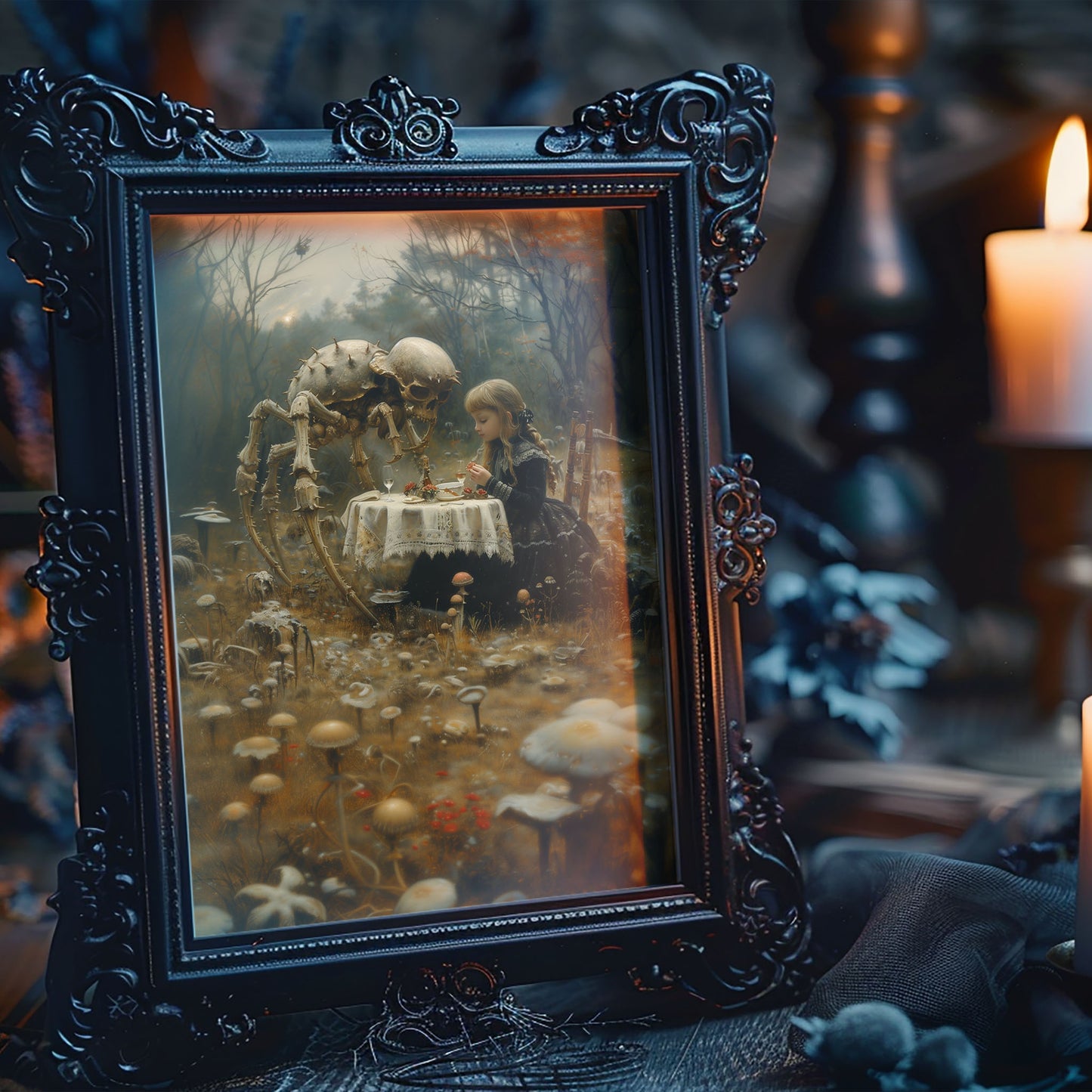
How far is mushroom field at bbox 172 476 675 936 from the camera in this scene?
695 millimetres

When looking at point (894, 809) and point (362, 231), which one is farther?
point (894, 809)

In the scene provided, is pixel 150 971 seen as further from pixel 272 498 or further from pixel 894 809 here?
pixel 894 809

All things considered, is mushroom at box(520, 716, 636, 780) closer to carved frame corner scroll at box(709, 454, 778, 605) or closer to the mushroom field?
the mushroom field

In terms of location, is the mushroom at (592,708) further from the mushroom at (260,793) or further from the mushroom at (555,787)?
the mushroom at (260,793)

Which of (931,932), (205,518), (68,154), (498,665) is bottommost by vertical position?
(931,932)

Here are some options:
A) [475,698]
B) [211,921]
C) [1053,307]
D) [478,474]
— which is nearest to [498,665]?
[475,698]

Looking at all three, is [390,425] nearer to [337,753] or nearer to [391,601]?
[391,601]

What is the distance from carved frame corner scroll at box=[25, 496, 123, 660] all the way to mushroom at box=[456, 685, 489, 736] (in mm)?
229

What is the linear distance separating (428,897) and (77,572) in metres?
0.31

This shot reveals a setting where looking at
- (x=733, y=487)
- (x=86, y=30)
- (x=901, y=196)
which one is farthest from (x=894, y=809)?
(x=86, y=30)

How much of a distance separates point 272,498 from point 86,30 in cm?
35

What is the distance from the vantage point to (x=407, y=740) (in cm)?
72

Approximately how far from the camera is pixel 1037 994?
0.71m

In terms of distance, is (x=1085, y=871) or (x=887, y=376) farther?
(x=887, y=376)
